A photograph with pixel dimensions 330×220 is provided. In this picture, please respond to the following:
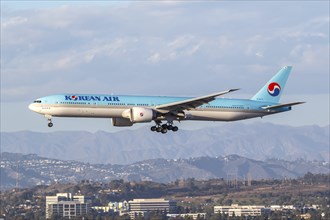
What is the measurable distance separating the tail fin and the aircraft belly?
6.31 m

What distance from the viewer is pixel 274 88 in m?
124

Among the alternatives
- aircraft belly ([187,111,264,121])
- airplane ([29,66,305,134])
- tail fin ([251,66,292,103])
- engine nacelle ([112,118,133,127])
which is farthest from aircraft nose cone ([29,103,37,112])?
tail fin ([251,66,292,103])

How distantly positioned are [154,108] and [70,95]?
9373 mm

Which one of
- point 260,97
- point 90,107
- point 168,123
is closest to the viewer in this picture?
point 90,107

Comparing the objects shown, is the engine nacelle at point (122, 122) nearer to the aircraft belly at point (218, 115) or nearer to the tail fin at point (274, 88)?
the aircraft belly at point (218, 115)

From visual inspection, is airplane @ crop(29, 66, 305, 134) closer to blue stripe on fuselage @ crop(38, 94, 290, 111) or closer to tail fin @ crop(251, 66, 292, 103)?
blue stripe on fuselage @ crop(38, 94, 290, 111)

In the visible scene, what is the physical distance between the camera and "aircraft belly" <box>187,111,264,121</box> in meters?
111

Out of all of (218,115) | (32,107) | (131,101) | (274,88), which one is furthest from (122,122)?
(274,88)

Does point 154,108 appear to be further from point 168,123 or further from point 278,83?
point 278,83

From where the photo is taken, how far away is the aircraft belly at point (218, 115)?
111 metres

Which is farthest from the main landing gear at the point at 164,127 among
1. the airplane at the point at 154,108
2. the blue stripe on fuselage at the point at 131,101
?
the blue stripe on fuselage at the point at 131,101

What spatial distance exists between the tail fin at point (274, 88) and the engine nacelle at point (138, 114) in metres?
19.7

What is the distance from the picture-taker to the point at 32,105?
344 feet

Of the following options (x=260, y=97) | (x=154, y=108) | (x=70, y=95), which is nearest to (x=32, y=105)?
(x=70, y=95)
